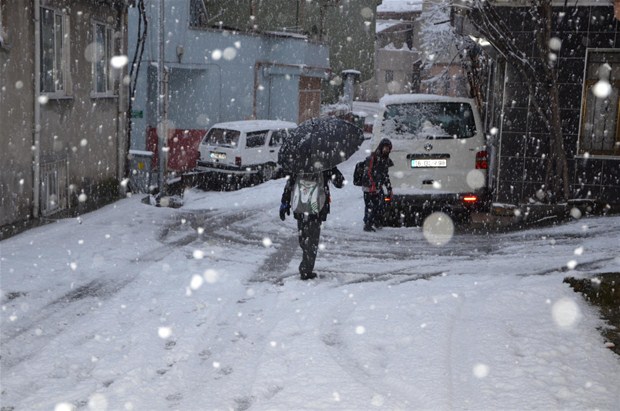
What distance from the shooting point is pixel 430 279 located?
8.31 m

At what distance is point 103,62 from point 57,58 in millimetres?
2655

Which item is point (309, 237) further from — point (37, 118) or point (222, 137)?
point (222, 137)

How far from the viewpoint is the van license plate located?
11867 mm

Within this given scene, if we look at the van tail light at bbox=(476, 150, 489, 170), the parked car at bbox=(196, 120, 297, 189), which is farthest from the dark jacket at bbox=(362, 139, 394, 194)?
the parked car at bbox=(196, 120, 297, 189)

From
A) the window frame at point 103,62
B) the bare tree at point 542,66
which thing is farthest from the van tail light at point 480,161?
the window frame at point 103,62

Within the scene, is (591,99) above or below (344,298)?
above

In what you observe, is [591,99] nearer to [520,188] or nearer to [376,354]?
[520,188]

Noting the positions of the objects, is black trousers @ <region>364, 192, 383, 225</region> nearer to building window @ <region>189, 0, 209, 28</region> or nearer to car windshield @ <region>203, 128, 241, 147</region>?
car windshield @ <region>203, 128, 241, 147</region>

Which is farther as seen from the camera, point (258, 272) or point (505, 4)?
point (505, 4)

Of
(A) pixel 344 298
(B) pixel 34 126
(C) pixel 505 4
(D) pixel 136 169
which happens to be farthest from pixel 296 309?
(D) pixel 136 169

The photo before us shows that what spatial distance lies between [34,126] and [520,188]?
28.6 feet

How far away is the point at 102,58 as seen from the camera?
16438 mm

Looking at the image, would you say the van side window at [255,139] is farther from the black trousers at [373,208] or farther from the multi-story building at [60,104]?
the black trousers at [373,208]

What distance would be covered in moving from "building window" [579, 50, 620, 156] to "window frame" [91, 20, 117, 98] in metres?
9.89
